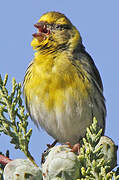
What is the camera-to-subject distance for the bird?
3693 millimetres

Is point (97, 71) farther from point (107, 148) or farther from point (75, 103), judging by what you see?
point (107, 148)

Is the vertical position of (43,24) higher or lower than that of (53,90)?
higher

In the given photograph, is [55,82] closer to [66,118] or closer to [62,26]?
[66,118]

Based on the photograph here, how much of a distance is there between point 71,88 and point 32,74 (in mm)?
450

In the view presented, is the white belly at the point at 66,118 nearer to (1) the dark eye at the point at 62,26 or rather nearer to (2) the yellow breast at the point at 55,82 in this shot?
(2) the yellow breast at the point at 55,82

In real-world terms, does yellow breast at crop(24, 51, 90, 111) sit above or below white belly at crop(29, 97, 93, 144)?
above

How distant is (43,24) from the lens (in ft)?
13.4

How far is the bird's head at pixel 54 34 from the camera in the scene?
391cm

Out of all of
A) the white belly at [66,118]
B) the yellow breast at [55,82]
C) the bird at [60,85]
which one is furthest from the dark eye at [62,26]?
the white belly at [66,118]

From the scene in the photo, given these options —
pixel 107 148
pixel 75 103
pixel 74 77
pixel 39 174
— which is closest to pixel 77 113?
pixel 75 103

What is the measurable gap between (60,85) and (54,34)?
2.32 ft

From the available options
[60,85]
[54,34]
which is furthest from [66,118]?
[54,34]

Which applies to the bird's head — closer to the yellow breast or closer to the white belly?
the yellow breast

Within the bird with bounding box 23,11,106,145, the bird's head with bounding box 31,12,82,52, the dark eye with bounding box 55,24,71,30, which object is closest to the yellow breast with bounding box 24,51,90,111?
the bird with bounding box 23,11,106,145
